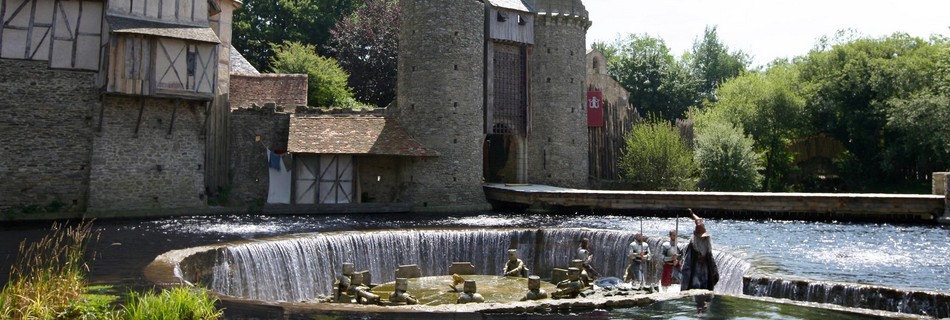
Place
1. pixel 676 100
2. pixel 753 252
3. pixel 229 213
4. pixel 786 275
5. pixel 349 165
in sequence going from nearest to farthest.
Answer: pixel 786 275
pixel 753 252
pixel 229 213
pixel 349 165
pixel 676 100

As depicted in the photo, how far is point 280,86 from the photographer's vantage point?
3009cm

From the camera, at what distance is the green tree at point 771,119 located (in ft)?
122

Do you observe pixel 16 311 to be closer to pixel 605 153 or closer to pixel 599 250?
pixel 599 250

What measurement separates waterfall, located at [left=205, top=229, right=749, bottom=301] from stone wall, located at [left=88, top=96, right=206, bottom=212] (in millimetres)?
9340

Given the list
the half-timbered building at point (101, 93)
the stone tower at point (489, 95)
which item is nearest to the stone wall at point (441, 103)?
the stone tower at point (489, 95)

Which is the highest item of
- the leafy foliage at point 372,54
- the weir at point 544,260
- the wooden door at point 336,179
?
the leafy foliage at point 372,54

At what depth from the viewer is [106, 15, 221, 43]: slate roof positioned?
2253 centimetres

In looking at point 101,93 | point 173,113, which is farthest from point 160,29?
point 173,113

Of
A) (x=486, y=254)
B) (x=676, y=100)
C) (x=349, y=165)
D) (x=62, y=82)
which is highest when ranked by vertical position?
(x=676, y=100)

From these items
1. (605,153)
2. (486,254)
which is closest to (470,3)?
(605,153)

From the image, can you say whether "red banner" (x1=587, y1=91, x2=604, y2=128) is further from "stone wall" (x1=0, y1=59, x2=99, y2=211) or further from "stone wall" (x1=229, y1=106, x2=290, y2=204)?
"stone wall" (x1=0, y1=59, x2=99, y2=211)

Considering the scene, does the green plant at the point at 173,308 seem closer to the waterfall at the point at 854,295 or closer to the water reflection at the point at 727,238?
the water reflection at the point at 727,238

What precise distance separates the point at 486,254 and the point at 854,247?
331 inches

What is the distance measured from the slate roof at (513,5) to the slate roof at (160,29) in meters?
12.0
